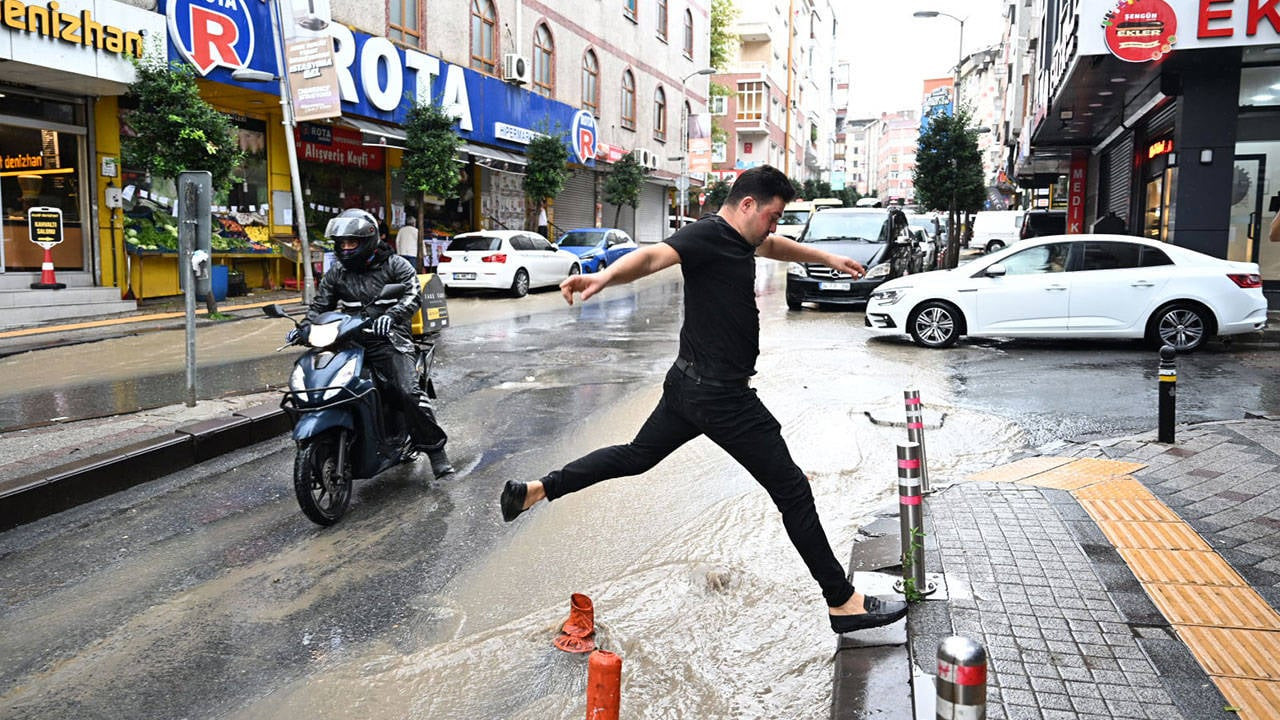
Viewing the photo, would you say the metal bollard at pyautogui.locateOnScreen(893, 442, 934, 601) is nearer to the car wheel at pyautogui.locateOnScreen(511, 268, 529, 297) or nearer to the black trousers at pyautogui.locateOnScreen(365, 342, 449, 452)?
the black trousers at pyautogui.locateOnScreen(365, 342, 449, 452)

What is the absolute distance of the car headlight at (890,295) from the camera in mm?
12617

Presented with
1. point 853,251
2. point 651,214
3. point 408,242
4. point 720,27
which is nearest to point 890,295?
point 853,251

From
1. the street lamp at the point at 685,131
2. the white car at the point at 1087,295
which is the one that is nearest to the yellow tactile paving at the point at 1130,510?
the white car at the point at 1087,295

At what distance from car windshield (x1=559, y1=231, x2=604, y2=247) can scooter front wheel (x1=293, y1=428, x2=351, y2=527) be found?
2120cm

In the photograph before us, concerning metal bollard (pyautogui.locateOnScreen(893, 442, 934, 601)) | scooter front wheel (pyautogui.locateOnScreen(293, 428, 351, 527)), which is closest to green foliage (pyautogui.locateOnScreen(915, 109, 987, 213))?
scooter front wheel (pyautogui.locateOnScreen(293, 428, 351, 527))

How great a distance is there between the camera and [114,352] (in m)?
11.7

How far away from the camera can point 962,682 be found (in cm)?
186

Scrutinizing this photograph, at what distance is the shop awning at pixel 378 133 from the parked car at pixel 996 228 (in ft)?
91.5

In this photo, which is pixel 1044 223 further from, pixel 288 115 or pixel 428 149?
pixel 288 115

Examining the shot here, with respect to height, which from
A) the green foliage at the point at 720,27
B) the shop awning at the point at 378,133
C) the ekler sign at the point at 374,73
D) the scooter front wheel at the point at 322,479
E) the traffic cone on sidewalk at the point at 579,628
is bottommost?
the traffic cone on sidewalk at the point at 579,628

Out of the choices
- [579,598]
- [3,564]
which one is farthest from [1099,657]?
[3,564]

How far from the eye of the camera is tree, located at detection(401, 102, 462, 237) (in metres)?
21.7

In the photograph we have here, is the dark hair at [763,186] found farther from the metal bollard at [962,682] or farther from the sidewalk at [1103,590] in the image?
the metal bollard at [962,682]

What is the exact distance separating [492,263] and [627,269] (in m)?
17.3
